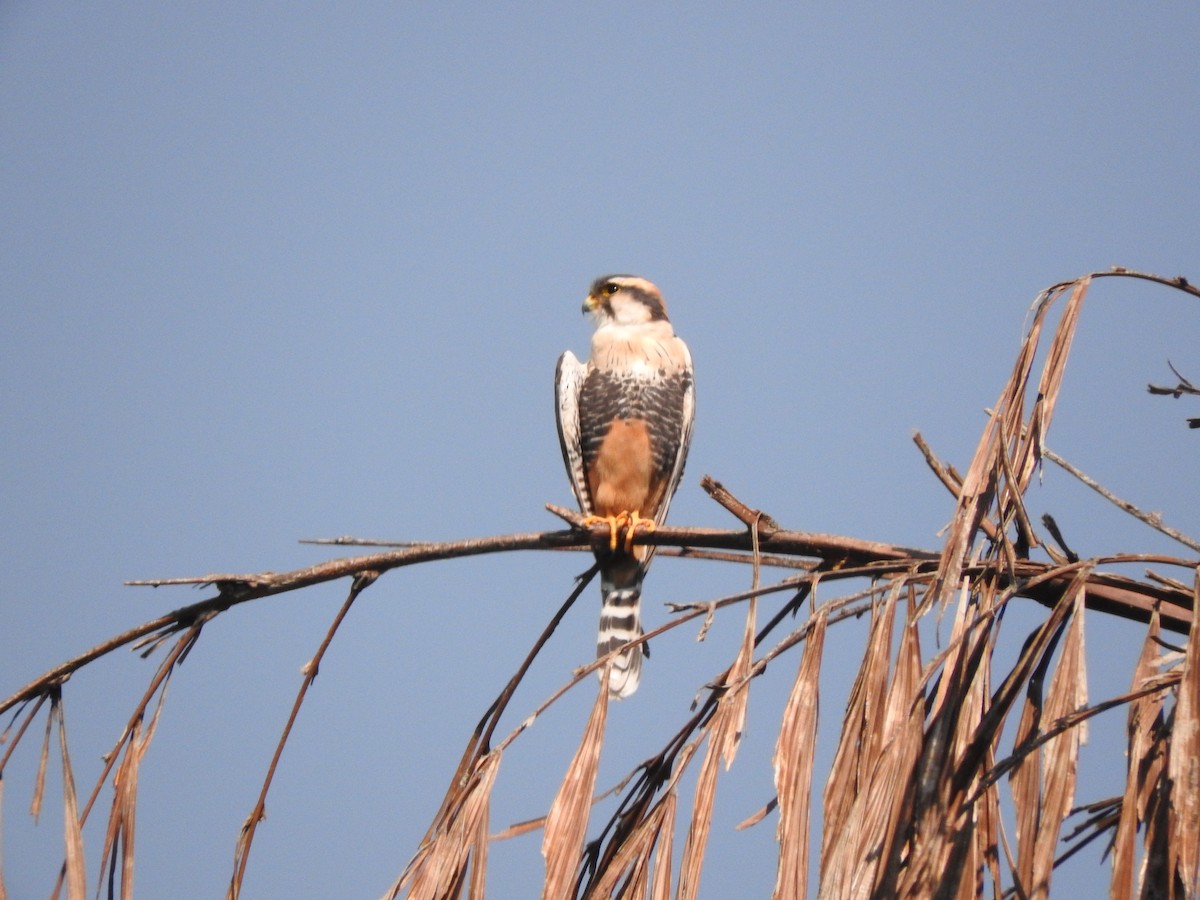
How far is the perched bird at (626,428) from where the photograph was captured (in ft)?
16.6

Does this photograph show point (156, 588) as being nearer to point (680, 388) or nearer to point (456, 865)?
point (456, 865)

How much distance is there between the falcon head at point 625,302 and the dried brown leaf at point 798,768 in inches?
143

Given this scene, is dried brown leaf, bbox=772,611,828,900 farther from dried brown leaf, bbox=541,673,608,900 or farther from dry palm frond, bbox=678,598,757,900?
dried brown leaf, bbox=541,673,608,900

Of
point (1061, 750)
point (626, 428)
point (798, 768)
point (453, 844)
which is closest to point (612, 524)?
point (626, 428)

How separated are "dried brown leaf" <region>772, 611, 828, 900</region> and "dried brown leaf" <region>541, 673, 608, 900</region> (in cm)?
35

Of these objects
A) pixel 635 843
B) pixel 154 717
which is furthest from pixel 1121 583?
pixel 154 717

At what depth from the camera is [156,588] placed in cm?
246

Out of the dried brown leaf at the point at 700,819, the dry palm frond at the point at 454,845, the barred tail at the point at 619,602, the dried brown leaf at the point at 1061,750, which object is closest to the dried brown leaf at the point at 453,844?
the dry palm frond at the point at 454,845

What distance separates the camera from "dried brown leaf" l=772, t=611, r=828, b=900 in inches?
70.3

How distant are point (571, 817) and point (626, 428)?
312 cm

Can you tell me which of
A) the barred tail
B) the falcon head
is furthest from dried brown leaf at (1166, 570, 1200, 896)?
the falcon head

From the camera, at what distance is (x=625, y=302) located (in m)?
5.63

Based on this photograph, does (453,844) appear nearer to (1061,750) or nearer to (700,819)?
(700,819)

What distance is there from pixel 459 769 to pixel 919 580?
3.41ft
